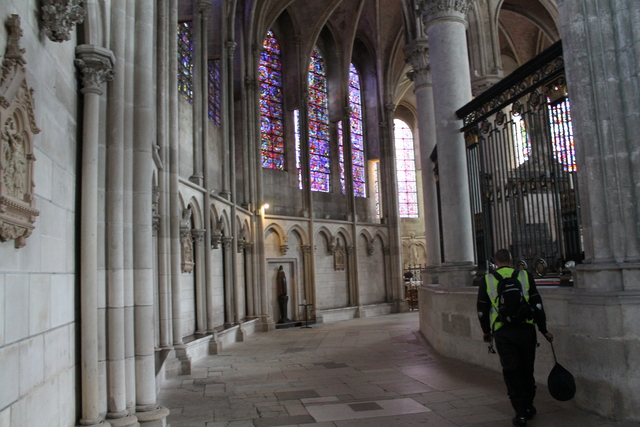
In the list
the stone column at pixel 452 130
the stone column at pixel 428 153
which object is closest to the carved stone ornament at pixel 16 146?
the stone column at pixel 452 130

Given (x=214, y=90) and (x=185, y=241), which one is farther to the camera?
(x=214, y=90)

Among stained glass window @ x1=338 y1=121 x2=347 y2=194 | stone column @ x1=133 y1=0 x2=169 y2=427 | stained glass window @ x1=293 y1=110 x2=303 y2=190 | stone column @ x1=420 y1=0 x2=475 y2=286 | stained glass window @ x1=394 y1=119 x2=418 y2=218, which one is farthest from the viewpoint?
stained glass window @ x1=394 y1=119 x2=418 y2=218

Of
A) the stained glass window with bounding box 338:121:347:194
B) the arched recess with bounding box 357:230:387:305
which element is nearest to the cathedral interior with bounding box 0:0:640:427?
the arched recess with bounding box 357:230:387:305

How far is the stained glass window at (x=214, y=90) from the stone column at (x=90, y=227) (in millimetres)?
9843

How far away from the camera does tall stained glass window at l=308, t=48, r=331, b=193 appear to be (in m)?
20.0

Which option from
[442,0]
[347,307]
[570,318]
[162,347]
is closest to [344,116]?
[347,307]

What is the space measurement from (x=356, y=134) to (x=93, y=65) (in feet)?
58.6

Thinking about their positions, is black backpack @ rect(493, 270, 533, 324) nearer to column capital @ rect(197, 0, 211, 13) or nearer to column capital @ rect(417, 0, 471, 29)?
column capital @ rect(417, 0, 471, 29)

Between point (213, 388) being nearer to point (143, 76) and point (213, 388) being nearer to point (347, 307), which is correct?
point (143, 76)

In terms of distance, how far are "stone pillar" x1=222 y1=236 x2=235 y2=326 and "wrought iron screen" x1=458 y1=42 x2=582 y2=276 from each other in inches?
280

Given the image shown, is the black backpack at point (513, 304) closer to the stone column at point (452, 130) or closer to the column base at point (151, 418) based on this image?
the column base at point (151, 418)

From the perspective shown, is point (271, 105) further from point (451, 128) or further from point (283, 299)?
point (451, 128)

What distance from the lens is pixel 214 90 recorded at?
14539mm

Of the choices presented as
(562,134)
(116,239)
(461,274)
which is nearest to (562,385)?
(562,134)
